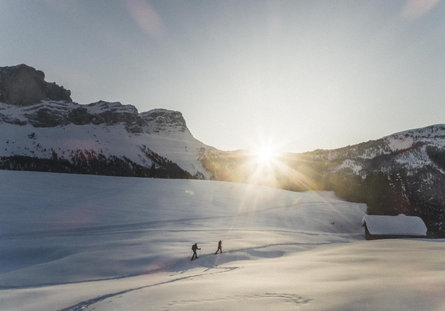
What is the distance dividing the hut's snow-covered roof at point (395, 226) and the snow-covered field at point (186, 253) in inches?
368

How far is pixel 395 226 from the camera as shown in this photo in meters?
53.5

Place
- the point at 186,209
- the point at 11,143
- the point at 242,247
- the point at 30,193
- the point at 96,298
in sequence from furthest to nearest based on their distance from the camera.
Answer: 1. the point at 11,143
2. the point at 186,209
3. the point at 30,193
4. the point at 242,247
5. the point at 96,298

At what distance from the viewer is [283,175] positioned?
186625 millimetres

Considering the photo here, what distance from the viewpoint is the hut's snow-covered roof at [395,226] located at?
52.6 m

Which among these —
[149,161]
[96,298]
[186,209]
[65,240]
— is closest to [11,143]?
[149,161]

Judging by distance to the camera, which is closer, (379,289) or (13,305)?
(379,289)

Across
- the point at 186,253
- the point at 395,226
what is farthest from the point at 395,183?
the point at 186,253

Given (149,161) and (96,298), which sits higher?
(149,161)

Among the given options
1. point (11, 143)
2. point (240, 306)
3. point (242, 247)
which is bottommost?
point (242, 247)

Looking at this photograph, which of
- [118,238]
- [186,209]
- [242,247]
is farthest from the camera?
[186,209]

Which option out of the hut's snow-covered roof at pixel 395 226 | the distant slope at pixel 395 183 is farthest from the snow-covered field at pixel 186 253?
the distant slope at pixel 395 183

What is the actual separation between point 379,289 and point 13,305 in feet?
41.3

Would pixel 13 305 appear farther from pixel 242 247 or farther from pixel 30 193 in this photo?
pixel 30 193

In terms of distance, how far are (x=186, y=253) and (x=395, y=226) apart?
42176 mm
